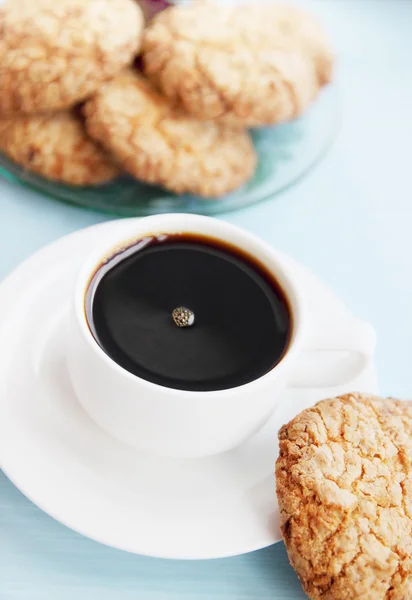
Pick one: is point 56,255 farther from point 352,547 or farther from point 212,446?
point 352,547

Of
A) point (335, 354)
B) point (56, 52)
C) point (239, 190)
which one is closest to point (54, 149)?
point (56, 52)

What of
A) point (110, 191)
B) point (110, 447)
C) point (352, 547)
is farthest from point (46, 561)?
point (110, 191)

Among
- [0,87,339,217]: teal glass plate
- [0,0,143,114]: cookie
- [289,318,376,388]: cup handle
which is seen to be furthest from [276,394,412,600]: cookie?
[0,0,143,114]: cookie

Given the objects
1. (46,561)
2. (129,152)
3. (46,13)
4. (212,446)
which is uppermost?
(46,13)

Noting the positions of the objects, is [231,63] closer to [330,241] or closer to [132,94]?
[132,94]

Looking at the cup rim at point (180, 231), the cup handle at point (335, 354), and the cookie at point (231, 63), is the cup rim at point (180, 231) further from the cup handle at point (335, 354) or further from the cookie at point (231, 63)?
the cookie at point (231, 63)

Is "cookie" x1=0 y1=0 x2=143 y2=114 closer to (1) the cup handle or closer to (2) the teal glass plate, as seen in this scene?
(2) the teal glass plate
